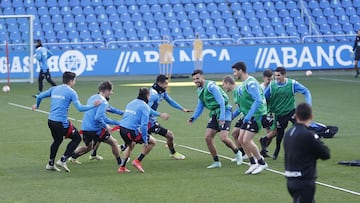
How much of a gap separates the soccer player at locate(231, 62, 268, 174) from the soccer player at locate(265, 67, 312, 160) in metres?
1.53

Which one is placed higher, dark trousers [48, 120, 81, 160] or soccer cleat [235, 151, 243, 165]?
dark trousers [48, 120, 81, 160]

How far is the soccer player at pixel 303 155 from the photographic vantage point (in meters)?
10.0

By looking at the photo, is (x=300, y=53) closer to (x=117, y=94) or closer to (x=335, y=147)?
(x=117, y=94)

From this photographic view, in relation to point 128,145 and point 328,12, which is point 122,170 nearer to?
point 128,145

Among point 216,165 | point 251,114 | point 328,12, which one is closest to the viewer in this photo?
point 251,114

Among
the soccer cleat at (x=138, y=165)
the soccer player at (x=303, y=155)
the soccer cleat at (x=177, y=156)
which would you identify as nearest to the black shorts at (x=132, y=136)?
the soccer cleat at (x=138, y=165)

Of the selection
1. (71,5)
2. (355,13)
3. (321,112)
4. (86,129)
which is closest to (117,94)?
(321,112)

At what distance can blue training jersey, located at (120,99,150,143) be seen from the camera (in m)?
16.0

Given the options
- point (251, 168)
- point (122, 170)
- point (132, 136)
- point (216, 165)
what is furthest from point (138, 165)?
point (251, 168)

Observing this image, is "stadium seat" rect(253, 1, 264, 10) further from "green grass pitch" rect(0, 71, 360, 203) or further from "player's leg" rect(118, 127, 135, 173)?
"player's leg" rect(118, 127, 135, 173)

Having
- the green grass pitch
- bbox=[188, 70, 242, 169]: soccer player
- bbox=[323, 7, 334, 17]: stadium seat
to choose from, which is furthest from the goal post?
bbox=[188, 70, 242, 169]: soccer player

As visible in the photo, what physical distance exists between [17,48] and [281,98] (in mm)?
22290

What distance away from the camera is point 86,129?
16500 mm

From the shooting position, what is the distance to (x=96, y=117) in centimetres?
1619
